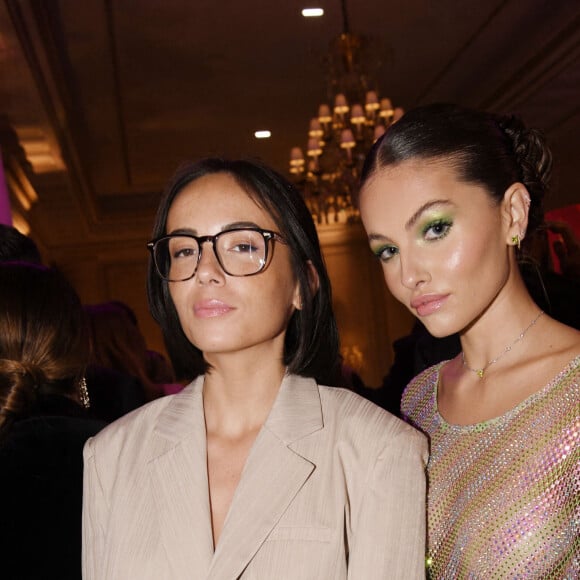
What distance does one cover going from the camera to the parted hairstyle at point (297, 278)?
1.74 meters

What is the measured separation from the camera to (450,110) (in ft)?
5.83

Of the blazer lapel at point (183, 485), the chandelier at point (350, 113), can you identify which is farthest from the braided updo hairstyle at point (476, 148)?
the chandelier at point (350, 113)

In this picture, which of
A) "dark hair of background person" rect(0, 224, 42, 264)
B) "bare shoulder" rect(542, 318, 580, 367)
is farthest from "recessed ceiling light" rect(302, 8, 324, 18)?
"bare shoulder" rect(542, 318, 580, 367)

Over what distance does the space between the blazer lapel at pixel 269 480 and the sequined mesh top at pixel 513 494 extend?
1.02 feet

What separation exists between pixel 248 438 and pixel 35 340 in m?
0.61

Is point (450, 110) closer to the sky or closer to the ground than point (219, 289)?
closer to the sky

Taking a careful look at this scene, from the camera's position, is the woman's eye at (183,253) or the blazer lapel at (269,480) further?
the woman's eye at (183,253)

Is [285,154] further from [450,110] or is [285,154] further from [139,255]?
[450,110]

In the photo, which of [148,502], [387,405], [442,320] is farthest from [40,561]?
[387,405]

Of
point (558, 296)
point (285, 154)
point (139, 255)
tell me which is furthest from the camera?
point (139, 255)

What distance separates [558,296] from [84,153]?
730cm

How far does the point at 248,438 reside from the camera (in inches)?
68.5

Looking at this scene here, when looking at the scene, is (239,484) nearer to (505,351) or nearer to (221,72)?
(505,351)

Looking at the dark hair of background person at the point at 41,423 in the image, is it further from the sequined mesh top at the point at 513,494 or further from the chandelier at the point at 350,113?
the chandelier at the point at 350,113
